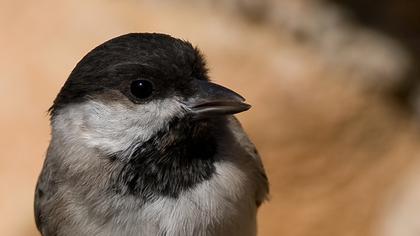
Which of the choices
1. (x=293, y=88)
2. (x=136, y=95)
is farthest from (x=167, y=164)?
(x=293, y=88)

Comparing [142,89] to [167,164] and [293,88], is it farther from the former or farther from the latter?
[293,88]

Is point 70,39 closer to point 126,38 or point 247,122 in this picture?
point 247,122

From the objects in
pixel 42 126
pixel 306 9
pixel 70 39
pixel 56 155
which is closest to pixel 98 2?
pixel 70 39

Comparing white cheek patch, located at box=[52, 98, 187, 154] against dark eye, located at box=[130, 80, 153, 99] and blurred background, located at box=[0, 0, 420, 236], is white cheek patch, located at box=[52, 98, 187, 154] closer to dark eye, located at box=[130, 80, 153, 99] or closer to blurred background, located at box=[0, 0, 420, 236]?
dark eye, located at box=[130, 80, 153, 99]

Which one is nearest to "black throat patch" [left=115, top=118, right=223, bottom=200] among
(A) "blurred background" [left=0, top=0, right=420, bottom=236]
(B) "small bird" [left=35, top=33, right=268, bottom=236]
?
(B) "small bird" [left=35, top=33, right=268, bottom=236]

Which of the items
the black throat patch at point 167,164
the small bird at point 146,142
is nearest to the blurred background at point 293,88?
the small bird at point 146,142

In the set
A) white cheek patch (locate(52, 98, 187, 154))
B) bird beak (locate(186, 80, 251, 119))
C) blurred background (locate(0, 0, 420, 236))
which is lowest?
blurred background (locate(0, 0, 420, 236))
